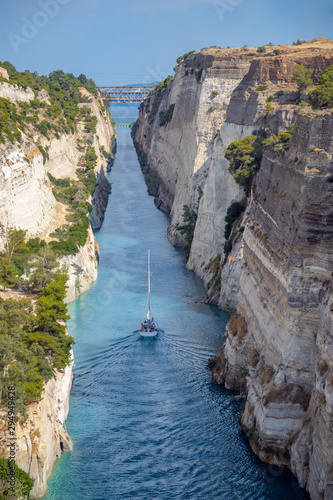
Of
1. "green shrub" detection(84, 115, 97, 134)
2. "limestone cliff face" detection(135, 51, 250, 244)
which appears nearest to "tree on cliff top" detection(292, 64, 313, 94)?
"limestone cliff face" detection(135, 51, 250, 244)

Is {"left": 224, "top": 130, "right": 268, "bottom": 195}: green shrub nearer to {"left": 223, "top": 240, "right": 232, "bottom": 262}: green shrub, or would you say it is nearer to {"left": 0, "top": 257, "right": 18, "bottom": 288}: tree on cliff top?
{"left": 223, "top": 240, "right": 232, "bottom": 262}: green shrub

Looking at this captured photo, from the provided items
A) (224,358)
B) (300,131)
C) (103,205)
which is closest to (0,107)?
(103,205)

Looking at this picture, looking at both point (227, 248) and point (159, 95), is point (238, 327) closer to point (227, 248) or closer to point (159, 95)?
point (227, 248)

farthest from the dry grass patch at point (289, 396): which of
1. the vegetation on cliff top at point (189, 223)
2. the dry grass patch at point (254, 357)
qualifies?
the vegetation on cliff top at point (189, 223)

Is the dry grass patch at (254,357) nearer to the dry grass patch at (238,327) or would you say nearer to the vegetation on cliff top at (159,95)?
the dry grass patch at (238,327)

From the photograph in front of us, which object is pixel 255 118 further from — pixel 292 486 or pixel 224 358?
pixel 292 486

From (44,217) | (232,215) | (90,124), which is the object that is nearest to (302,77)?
(232,215)

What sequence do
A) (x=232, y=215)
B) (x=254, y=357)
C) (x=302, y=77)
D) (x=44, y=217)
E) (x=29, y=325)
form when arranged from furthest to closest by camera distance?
(x=44, y=217), (x=232, y=215), (x=302, y=77), (x=29, y=325), (x=254, y=357)

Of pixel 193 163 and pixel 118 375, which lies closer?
pixel 118 375
